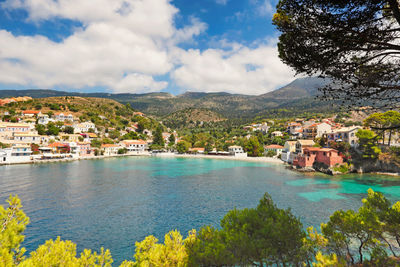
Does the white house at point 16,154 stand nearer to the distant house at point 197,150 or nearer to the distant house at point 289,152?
the distant house at point 197,150

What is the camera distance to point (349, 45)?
5.88 meters

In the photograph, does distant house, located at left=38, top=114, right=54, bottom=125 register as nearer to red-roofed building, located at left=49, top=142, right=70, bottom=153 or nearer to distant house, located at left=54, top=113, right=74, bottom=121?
distant house, located at left=54, top=113, right=74, bottom=121

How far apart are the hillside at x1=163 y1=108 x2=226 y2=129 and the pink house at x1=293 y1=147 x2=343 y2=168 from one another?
91691 millimetres

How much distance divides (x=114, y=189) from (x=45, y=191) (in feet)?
26.8

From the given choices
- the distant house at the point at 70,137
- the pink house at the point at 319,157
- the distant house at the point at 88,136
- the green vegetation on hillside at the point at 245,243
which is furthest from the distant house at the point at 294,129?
the distant house at the point at 70,137

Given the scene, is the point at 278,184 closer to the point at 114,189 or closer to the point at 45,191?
the point at 114,189

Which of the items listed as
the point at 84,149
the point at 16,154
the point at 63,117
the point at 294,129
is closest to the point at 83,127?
the point at 63,117

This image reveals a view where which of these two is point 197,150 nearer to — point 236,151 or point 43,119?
point 236,151

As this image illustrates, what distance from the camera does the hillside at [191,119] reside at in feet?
433

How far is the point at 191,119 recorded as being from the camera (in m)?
141

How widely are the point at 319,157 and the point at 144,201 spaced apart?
1439 inches

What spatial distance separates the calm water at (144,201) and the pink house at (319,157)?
4.97 m

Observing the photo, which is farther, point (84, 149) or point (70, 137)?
point (70, 137)

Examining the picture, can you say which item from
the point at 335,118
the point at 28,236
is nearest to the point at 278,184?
the point at 28,236
